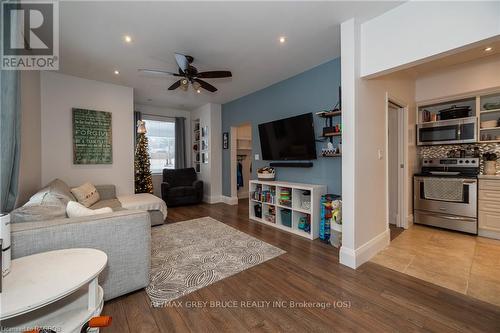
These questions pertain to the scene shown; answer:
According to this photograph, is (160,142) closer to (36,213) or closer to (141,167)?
(141,167)

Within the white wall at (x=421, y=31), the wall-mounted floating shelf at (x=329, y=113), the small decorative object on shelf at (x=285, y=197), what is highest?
the white wall at (x=421, y=31)

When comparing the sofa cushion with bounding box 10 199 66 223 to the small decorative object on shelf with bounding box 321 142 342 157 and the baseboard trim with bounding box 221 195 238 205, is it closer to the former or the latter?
the small decorative object on shelf with bounding box 321 142 342 157

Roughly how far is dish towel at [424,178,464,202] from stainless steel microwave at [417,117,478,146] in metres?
0.67

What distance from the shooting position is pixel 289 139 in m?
Answer: 3.79

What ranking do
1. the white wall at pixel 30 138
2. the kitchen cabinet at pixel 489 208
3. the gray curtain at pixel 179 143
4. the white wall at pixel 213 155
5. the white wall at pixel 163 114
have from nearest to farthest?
the white wall at pixel 30 138 → the kitchen cabinet at pixel 489 208 → the white wall at pixel 213 155 → the white wall at pixel 163 114 → the gray curtain at pixel 179 143

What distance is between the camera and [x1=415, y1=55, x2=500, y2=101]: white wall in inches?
123

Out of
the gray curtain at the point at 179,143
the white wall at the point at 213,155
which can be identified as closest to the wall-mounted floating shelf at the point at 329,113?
the white wall at the point at 213,155

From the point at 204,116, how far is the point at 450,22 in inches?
203

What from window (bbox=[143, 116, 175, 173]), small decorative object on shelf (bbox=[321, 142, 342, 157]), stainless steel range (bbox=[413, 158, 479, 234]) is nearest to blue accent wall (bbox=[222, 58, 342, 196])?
small decorative object on shelf (bbox=[321, 142, 342, 157])

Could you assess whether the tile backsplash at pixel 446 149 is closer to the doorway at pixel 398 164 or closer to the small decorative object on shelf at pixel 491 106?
the small decorative object on shelf at pixel 491 106

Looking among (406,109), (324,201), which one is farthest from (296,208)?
(406,109)

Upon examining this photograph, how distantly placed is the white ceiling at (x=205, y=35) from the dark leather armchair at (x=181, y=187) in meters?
2.54

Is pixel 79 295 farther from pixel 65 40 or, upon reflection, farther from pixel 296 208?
pixel 65 40

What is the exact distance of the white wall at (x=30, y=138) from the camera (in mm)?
2758
